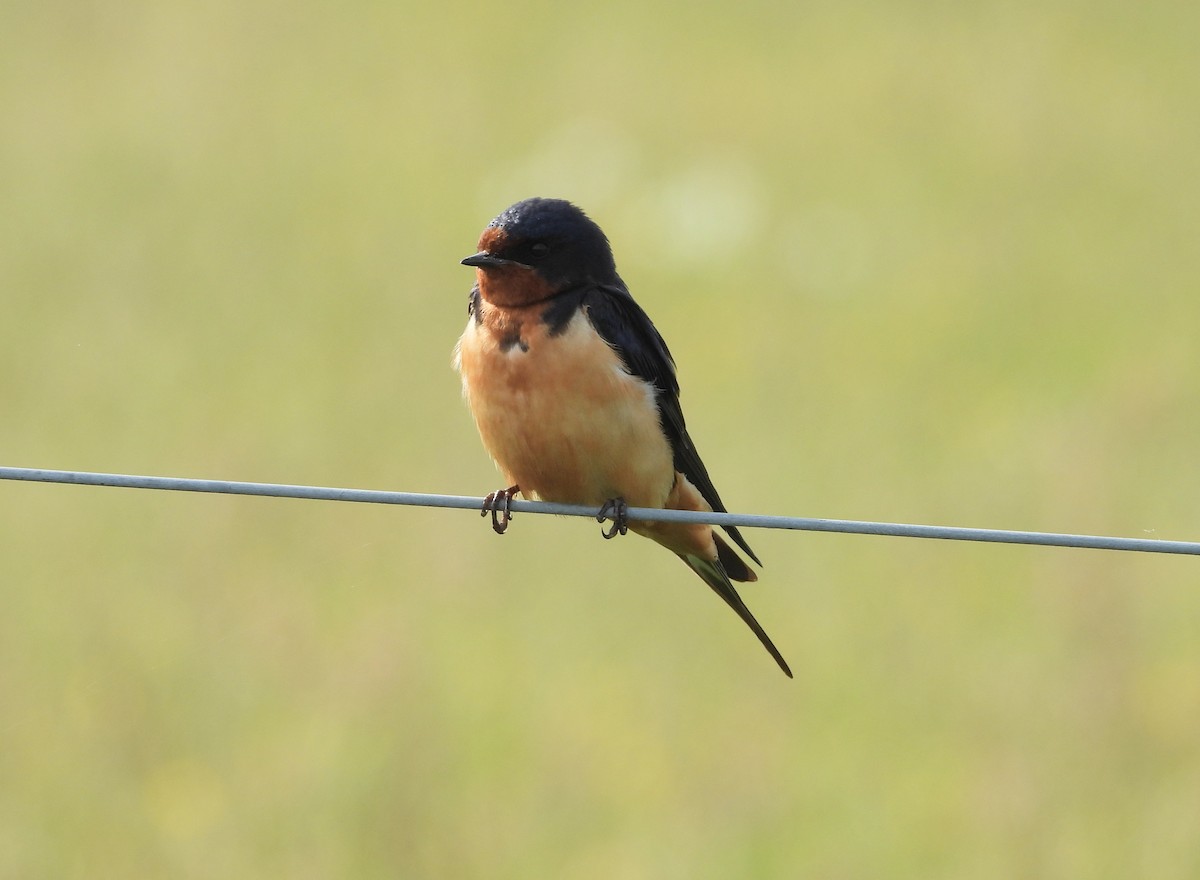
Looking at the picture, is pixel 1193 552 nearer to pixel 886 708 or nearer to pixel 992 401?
pixel 886 708

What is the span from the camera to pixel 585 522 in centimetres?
709

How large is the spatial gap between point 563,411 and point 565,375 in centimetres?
8

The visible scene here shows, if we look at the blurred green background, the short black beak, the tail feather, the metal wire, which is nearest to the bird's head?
the short black beak

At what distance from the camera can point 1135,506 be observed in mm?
6988

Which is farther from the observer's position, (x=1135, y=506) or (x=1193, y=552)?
(x=1135, y=506)

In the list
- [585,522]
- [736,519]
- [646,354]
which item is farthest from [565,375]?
[585,522]

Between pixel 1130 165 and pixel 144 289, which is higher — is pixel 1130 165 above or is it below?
above

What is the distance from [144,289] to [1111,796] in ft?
16.5

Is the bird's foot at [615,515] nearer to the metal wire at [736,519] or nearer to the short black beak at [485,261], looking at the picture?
the short black beak at [485,261]

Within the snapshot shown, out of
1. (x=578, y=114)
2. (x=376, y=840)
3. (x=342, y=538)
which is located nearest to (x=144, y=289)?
(x=342, y=538)

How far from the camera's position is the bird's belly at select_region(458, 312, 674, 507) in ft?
13.1

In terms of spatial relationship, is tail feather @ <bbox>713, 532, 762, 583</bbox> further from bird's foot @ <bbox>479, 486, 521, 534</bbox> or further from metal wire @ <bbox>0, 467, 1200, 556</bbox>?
metal wire @ <bbox>0, 467, 1200, 556</bbox>

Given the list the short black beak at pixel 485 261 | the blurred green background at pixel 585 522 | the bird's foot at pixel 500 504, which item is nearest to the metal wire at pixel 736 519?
the bird's foot at pixel 500 504

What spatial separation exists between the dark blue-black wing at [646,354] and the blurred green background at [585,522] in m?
1.50
